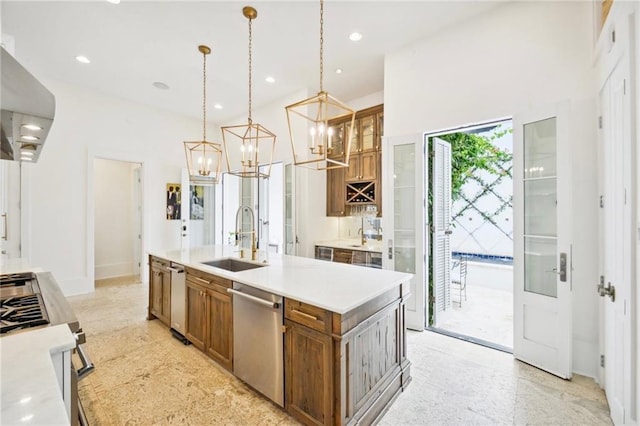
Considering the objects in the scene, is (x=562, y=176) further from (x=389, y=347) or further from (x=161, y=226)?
(x=161, y=226)

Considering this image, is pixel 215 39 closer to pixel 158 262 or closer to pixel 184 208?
pixel 158 262

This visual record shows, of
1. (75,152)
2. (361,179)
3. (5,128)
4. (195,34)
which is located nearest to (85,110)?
(75,152)

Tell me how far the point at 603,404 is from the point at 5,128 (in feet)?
13.5

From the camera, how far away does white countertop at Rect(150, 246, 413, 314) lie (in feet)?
5.76

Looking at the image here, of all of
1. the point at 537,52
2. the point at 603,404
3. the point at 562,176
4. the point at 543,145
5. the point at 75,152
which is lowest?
the point at 603,404

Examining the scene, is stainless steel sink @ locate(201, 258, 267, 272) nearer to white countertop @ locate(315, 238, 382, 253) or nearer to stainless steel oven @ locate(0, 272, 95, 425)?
stainless steel oven @ locate(0, 272, 95, 425)

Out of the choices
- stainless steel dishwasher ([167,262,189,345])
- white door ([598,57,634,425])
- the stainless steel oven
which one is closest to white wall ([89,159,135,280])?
stainless steel dishwasher ([167,262,189,345])

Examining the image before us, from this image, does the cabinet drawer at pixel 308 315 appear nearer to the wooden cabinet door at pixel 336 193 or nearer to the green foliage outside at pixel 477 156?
the wooden cabinet door at pixel 336 193

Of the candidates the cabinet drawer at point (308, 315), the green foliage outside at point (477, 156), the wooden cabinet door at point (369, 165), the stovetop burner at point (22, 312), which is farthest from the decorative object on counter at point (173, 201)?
the green foliage outside at point (477, 156)

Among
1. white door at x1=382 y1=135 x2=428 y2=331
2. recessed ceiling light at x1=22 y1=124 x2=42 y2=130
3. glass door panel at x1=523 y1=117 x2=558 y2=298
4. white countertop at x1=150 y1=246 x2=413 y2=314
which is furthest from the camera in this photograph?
white door at x1=382 y1=135 x2=428 y2=331

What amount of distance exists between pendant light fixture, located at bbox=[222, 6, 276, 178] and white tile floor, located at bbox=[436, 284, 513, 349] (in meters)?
3.01

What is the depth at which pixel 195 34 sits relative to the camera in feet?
11.2

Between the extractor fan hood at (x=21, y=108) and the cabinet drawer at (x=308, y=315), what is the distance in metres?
1.65

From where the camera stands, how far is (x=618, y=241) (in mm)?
1793
